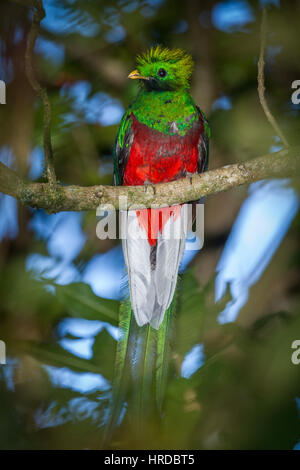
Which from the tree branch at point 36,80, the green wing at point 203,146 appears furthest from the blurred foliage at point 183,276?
the tree branch at point 36,80

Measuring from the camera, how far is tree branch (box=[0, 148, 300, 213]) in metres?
1.66

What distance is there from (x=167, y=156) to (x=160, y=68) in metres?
0.39

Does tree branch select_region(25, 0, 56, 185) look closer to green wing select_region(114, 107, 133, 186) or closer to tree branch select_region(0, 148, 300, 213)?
tree branch select_region(0, 148, 300, 213)

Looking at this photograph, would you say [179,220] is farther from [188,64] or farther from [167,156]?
[188,64]

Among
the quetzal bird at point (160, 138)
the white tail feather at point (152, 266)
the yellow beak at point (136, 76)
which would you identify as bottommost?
the white tail feather at point (152, 266)

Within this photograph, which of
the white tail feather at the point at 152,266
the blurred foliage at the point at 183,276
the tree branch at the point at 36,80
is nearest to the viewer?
the tree branch at the point at 36,80

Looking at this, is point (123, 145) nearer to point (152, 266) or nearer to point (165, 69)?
point (165, 69)

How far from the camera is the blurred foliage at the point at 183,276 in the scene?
1.52 metres

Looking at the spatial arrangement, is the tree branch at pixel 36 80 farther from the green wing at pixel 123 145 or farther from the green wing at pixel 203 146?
the green wing at pixel 203 146

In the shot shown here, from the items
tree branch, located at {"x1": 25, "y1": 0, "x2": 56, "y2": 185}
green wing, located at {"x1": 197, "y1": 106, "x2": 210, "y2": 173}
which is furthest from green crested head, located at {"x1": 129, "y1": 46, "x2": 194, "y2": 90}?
tree branch, located at {"x1": 25, "y1": 0, "x2": 56, "y2": 185}

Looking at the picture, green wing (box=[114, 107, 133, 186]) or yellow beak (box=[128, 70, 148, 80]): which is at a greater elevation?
yellow beak (box=[128, 70, 148, 80])

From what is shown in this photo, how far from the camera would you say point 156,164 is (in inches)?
82.3

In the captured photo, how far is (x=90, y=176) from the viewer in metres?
2.41
